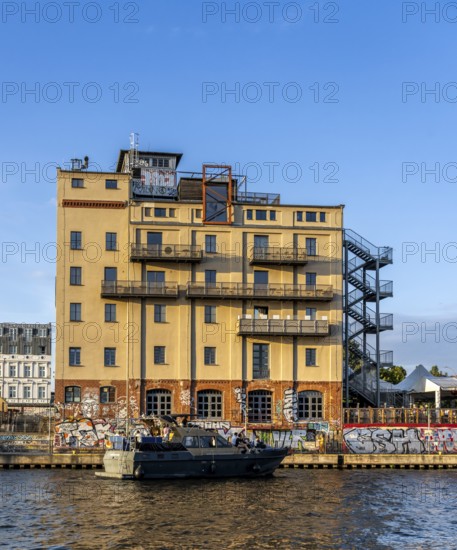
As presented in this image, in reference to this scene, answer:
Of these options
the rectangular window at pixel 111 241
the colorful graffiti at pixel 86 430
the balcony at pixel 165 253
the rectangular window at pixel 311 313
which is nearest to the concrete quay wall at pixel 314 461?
the colorful graffiti at pixel 86 430

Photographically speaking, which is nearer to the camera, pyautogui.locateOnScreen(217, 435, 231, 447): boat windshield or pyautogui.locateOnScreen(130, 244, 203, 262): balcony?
pyautogui.locateOnScreen(217, 435, 231, 447): boat windshield

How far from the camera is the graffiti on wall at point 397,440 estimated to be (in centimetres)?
8325

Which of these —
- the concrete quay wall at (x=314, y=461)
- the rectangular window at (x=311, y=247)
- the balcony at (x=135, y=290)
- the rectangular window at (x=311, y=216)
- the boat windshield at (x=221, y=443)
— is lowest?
the concrete quay wall at (x=314, y=461)

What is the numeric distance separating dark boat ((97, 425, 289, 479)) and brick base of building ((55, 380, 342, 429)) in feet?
51.4

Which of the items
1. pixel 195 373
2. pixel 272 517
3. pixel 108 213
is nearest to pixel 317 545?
pixel 272 517

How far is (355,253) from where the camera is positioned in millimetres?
91938

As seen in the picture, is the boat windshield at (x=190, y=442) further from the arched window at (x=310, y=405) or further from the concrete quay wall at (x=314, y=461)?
the arched window at (x=310, y=405)

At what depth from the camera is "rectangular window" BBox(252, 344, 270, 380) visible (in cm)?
8612

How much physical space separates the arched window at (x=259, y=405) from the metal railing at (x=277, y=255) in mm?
12212

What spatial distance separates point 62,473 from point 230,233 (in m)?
28.4

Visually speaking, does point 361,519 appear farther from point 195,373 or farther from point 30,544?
point 195,373

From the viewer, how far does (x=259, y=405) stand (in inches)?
3378

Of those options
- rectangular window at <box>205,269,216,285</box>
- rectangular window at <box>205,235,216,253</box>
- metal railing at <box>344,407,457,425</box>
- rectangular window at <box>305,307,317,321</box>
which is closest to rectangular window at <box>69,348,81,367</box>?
rectangular window at <box>205,269,216,285</box>

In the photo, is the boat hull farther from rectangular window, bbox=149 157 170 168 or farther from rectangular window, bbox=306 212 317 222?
rectangular window, bbox=149 157 170 168
